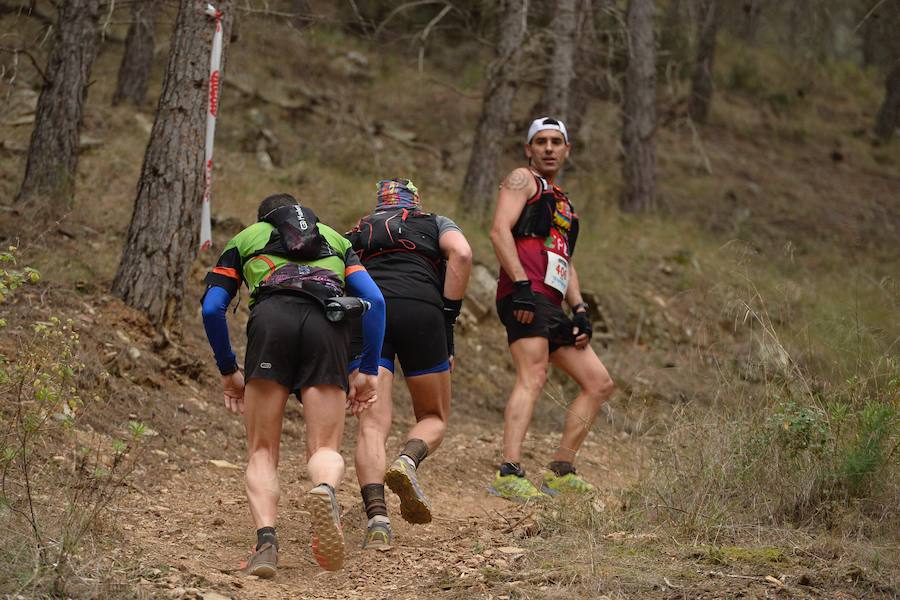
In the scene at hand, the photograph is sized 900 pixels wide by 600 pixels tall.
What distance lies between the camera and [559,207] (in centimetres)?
684

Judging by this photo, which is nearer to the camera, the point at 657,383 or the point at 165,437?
the point at 165,437

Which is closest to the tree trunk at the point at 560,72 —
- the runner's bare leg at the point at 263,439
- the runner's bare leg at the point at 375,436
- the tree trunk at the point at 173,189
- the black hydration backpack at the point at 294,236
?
the tree trunk at the point at 173,189

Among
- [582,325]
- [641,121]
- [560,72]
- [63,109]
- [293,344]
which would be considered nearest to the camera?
[293,344]

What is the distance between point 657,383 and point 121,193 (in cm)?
580

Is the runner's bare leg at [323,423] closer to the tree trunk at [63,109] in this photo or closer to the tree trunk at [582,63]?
the tree trunk at [63,109]

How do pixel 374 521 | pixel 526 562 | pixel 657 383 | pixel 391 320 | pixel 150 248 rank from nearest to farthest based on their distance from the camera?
pixel 526 562 → pixel 374 521 → pixel 391 320 → pixel 150 248 → pixel 657 383

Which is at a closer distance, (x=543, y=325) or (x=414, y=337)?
(x=414, y=337)

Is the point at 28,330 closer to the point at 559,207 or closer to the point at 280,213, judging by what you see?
the point at 280,213

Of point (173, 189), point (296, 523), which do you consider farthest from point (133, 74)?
point (296, 523)

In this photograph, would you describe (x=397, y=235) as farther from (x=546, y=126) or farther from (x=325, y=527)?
(x=325, y=527)

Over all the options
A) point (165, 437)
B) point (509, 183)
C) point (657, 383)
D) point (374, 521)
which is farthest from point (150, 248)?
point (657, 383)

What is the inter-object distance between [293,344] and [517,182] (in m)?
2.56

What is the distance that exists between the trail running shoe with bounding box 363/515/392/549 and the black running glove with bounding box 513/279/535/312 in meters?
1.89

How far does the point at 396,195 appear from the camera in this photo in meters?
5.84
